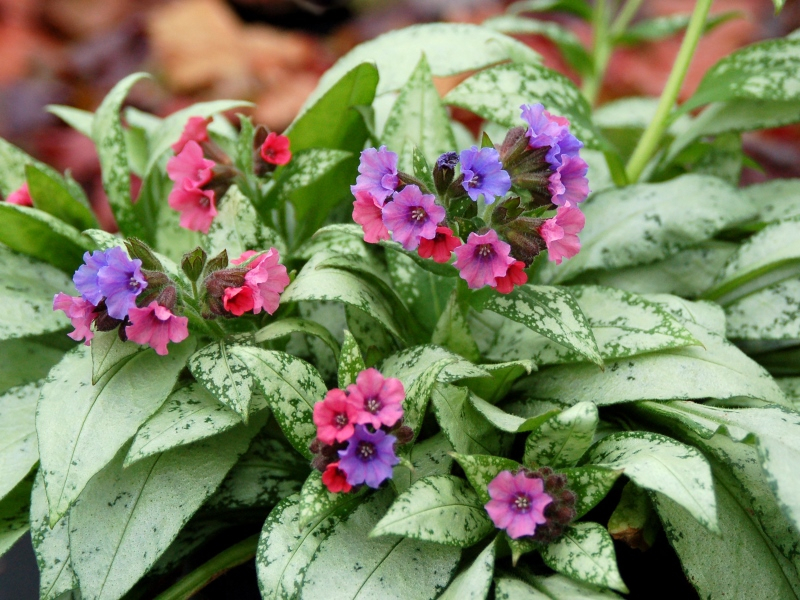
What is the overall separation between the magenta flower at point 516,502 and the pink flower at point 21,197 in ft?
2.72

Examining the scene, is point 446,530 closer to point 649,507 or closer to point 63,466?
point 649,507

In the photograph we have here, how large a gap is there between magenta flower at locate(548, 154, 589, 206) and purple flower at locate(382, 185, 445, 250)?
14 centimetres

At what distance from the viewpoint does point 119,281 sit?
0.84 meters

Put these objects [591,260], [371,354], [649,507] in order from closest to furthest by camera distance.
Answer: [649,507], [371,354], [591,260]

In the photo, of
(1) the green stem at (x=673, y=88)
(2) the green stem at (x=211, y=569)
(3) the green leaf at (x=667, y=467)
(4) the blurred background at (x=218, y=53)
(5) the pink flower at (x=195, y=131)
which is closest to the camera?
(3) the green leaf at (x=667, y=467)

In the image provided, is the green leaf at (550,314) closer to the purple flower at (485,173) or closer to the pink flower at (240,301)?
the purple flower at (485,173)

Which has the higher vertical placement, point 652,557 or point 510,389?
point 510,389

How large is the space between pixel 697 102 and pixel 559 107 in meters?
0.23

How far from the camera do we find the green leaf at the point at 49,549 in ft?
3.08

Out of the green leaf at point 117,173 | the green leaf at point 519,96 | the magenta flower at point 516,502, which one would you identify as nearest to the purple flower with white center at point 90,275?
the green leaf at point 117,173

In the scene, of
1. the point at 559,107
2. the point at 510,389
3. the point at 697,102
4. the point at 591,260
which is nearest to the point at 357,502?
the point at 510,389

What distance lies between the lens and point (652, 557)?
1.04 metres

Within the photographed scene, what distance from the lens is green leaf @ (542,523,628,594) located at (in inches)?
32.4

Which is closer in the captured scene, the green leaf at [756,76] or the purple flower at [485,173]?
the purple flower at [485,173]
